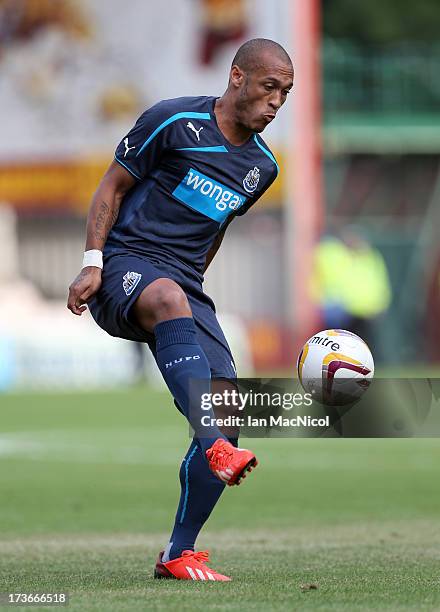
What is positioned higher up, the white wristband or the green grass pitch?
the white wristband

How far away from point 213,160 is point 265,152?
0.31 metres

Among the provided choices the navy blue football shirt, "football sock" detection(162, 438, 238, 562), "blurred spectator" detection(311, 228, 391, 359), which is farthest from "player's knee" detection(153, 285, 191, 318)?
"blurred spectator" detection(311, 228, 391, 359)

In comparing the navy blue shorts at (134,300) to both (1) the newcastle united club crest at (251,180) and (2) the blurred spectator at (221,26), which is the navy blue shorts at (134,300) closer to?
(1) the newcastle united club crest at (251,180)

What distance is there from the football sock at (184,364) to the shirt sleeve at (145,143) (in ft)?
2.31

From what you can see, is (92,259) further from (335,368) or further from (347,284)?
(347,284)

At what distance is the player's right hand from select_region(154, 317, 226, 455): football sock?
0.33 meters

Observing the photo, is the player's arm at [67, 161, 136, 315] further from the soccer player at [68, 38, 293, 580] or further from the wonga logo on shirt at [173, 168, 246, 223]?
the wonga logo on shirt at [173, 168, 246, 223]

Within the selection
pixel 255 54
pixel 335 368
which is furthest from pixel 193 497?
pixel 255 54

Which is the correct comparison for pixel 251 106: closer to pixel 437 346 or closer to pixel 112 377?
pixel 112 377

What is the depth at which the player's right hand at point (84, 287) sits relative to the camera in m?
5.99

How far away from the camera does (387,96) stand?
121 ft

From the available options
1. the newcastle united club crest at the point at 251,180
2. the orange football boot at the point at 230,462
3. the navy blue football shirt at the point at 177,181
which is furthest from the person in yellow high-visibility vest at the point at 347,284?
the orange football boot at the point at 230,462

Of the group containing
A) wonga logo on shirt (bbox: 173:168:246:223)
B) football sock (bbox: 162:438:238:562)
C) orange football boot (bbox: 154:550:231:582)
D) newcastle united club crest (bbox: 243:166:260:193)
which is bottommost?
orange football boot (bbox: 154:550:231:582)

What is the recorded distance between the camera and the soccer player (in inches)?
237
